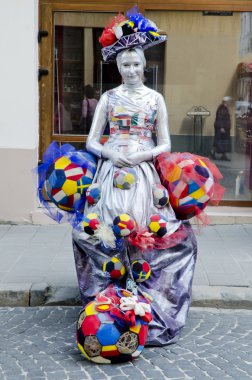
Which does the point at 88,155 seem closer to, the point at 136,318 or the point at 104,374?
the point at 136,318

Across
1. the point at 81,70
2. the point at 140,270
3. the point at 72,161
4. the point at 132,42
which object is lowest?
the point at 140,270

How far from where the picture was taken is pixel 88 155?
5074 millimetres

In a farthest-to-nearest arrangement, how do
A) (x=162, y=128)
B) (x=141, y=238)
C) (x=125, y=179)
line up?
(x=162, y=128) → (x=125, y=179) → (x=141, y=238)

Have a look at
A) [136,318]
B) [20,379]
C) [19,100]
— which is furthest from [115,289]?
[19,100]

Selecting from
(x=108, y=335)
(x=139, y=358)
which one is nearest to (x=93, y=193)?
(x=108, y=335)

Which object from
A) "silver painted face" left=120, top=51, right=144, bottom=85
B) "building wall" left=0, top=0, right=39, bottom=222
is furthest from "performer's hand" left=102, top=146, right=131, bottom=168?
"building wall" left=0, top=0, right=39, bottom=222

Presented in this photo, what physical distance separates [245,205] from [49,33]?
3452 millimetres

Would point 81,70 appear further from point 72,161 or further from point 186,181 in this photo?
point 186,181

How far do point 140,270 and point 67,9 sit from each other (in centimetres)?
499

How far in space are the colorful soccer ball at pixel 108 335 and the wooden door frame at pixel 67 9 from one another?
4683 mm

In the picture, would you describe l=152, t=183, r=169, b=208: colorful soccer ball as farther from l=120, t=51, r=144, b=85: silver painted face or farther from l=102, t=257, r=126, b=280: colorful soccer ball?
l=120, t=51, r=144, b=85: silver painted face

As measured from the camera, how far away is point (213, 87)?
8961 millimetres

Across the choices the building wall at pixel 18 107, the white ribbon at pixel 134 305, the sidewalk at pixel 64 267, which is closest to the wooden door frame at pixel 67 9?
the building wall at pixel 18 107

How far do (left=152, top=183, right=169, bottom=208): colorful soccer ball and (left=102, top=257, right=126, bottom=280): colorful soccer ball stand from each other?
0.50 meters
